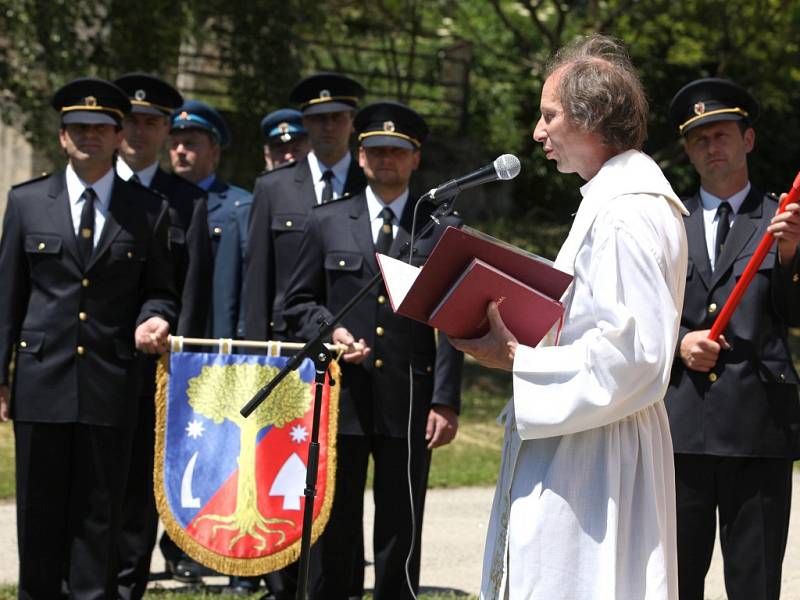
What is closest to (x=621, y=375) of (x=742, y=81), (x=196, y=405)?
(x=196, y=405)

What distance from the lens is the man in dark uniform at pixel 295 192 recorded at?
6340 millimetres

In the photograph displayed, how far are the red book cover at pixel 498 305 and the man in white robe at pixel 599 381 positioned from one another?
0.12 ft

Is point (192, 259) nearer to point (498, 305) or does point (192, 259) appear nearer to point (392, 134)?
point (392, 134)

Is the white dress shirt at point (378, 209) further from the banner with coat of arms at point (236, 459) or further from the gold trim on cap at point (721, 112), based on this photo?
the gold trim on cap at point (721, 112)

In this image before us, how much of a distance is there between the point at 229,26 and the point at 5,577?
7614 millimetres

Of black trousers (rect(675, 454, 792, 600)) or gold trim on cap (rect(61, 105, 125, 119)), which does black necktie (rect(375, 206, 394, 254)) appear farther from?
black trousers (rect(675, 454, 792, 600))

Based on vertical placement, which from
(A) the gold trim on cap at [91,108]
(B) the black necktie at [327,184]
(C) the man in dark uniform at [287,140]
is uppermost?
(C) the man in dark uniform at [287,140]

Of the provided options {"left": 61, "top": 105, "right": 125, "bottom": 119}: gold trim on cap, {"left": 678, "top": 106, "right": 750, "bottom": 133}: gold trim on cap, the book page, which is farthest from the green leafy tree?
{"left": 678, "top": 106, "right": 750, "bottom": 133}: gold trim on cap

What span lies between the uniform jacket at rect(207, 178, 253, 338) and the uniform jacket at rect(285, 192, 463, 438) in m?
1.24

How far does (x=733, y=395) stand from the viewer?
4.98m

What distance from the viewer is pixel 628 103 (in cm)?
347

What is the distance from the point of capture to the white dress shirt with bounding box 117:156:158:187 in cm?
657

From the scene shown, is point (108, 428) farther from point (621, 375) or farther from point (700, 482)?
point (621, 375)

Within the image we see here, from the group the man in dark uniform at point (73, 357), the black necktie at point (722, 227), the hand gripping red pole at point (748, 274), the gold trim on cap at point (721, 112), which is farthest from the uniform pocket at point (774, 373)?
the man in dark uniform at point (73, 357)
